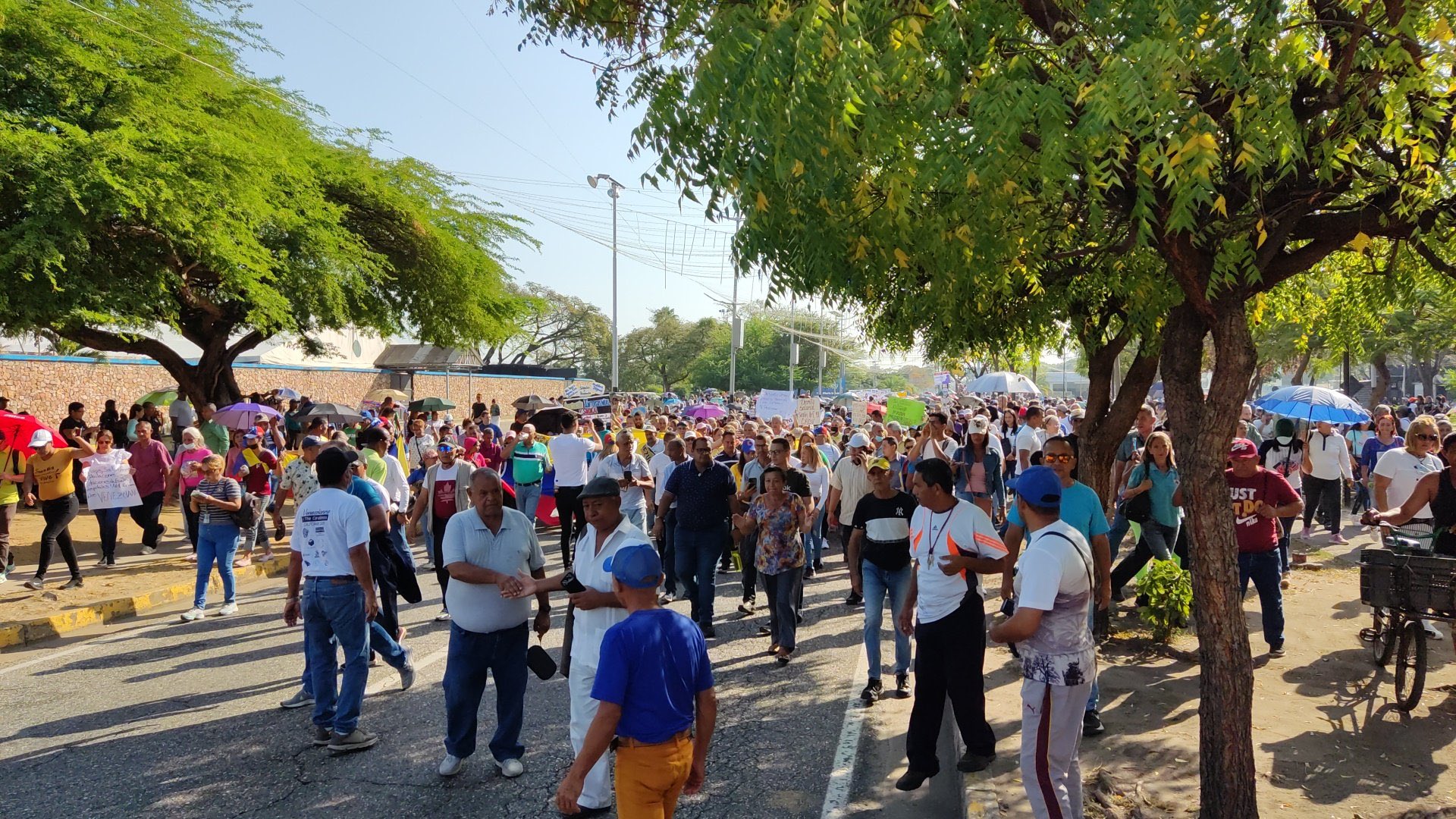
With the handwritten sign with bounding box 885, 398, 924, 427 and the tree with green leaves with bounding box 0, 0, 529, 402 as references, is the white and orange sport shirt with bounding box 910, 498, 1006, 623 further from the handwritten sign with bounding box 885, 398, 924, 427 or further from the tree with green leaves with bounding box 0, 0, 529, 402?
the handwritten sign with bounding box 885, 398, 924, 427

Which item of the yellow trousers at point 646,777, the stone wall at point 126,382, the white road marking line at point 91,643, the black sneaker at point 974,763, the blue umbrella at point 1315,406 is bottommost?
the white road marking line at point 91,643

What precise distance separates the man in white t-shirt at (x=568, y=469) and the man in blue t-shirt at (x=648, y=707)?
298 inches

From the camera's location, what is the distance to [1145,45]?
155 inches

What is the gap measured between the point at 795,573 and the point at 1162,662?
2.88m

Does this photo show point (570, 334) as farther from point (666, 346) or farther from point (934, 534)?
point (934, 534)

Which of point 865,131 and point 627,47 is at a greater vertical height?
point 627,47

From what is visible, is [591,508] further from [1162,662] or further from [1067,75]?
[1162,662]

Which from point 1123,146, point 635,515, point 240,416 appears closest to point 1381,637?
point 1123,146

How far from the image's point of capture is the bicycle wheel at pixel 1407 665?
606 centimetres

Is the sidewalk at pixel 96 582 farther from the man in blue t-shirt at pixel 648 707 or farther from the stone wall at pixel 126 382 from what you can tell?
the stone wall at pixel 126 382

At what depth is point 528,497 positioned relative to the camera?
36.8 feet

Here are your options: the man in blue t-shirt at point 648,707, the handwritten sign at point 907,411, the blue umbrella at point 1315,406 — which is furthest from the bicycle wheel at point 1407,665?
the handwritten sign at point 907,411

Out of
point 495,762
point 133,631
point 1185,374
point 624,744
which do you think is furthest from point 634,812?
point 133,631

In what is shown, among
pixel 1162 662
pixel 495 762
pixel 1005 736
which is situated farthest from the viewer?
pixel 1162 662
